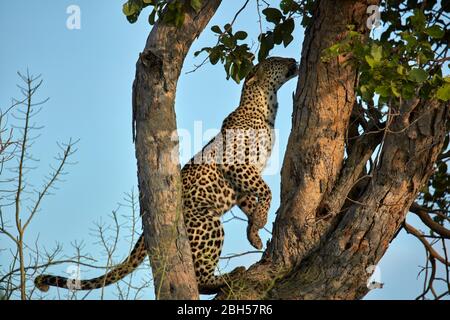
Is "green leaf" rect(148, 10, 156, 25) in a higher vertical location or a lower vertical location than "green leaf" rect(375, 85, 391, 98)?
higher

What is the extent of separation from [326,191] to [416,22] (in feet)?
6.27


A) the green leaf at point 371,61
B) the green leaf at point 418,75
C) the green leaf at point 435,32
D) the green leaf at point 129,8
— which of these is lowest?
the green leaf at point 418,75

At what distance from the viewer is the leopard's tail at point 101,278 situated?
760 centimetres

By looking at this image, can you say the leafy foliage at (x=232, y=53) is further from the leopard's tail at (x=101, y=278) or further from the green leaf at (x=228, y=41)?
the leopard's tail at (x=101, y=278)

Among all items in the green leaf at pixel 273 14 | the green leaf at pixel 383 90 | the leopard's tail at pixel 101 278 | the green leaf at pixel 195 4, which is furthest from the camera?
the green leaf at pixel 273 14

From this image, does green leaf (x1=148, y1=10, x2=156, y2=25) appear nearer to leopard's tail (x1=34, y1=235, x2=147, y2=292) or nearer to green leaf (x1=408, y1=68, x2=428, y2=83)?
leopard's tail (x1=34, y1=235, x2=147, y2=292)

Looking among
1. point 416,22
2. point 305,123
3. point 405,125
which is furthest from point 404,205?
point 416,22

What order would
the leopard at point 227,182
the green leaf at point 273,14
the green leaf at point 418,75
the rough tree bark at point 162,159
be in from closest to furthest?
1. the green leaf at point 418,75
2. the rough tree bark at point 162,159
3. the leopard at point 227,182
4. the green leaf at point 273,14

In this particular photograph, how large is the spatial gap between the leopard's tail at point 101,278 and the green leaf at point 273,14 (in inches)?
103

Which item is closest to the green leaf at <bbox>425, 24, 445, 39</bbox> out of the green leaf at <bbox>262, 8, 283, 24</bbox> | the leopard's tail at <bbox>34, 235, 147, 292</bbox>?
the green leaf at <bbox>262, 8, 283, 24</bbox>

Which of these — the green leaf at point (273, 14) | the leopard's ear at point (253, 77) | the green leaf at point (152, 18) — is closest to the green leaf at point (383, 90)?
the green leaf at point (273, 14)

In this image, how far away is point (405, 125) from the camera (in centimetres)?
762

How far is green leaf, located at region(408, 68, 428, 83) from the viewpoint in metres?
6.62

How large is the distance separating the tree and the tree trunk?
0.01 metres
